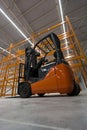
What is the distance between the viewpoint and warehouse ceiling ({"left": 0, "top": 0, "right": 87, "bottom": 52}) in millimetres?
7232

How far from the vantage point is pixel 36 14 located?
8242 mm

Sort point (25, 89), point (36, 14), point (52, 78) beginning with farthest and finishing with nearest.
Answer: point (36, 14)
point (25, 89)
point (52, 78)

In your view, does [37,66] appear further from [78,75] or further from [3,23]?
[3,23]

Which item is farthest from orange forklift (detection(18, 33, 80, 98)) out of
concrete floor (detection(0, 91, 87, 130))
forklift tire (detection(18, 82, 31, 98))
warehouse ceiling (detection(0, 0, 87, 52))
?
warehouse ceiling (detection(0, 0, 87, 52))

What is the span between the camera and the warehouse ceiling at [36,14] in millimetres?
7232

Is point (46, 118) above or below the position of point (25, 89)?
below

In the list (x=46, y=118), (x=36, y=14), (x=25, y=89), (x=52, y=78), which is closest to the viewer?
(x=46, y=118)

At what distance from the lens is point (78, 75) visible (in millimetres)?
4926

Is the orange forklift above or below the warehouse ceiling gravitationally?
below

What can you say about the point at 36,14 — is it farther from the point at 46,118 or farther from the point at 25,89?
the point at 46,118

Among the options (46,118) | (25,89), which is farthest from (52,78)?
(46,118)

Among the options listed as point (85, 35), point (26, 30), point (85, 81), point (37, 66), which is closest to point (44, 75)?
point (37, 66)

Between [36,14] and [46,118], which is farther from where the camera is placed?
[36,14]

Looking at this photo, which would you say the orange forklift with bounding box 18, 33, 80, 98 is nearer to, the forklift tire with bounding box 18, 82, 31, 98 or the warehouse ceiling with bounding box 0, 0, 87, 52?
the forklift tire with bounding box 18, 82, 31, 98
